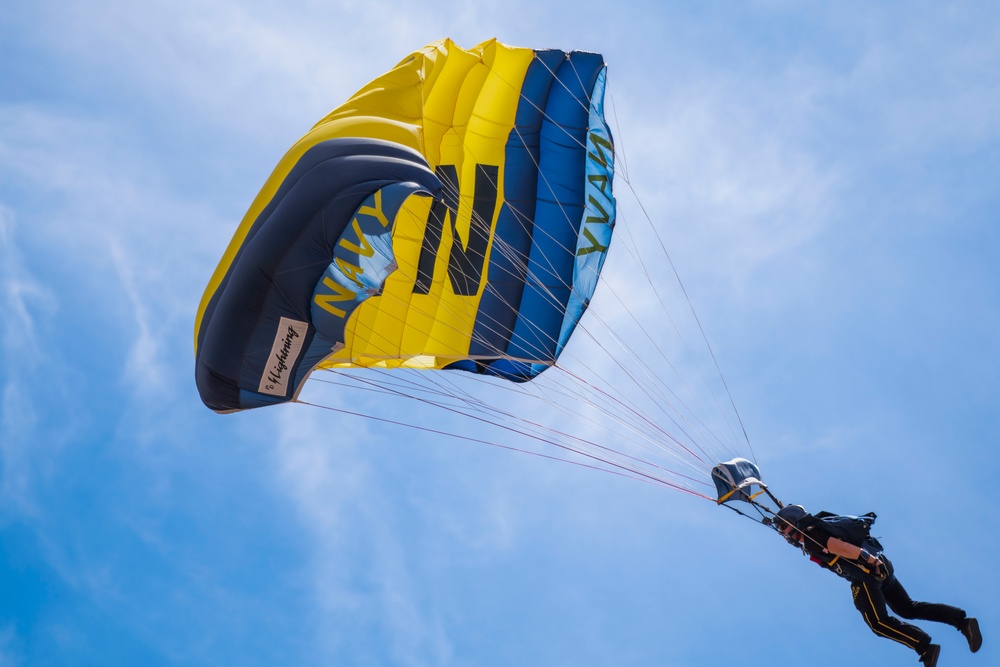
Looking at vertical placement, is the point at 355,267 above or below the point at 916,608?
above

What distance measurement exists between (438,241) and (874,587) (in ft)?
17.9

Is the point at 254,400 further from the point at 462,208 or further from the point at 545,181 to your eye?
the point at 545,181

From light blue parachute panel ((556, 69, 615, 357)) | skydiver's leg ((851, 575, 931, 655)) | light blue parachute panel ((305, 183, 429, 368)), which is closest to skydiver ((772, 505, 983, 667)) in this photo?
skydiver's leg ((851, 575, 931, 655))

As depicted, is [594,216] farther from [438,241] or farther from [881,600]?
[881,600]

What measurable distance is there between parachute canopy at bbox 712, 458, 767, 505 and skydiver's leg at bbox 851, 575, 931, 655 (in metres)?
1.17

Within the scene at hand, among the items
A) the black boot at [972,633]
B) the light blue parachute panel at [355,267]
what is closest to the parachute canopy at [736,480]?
the black boot at [972,633]

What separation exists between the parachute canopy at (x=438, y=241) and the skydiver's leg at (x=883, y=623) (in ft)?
13.7

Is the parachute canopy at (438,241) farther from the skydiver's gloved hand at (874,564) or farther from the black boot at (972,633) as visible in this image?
the black boot at (972,633)

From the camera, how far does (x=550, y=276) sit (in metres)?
10.9

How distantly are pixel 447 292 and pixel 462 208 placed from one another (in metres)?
0.94

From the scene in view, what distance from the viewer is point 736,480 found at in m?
8.45

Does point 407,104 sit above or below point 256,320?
above

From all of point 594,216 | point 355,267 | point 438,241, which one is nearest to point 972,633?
point 594,216

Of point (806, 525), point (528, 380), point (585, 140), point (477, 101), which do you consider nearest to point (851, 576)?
point (806, 525)
